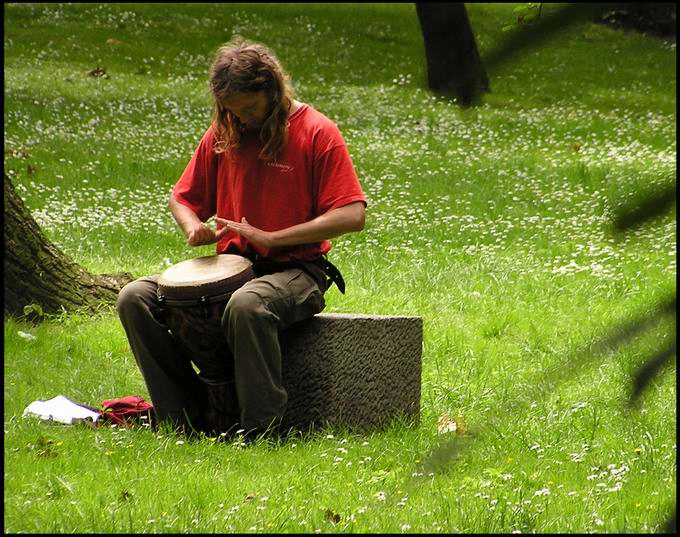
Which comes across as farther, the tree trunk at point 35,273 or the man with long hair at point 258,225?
the tree trunk at point 35,273

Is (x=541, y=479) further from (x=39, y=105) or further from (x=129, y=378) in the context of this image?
(x=39, y=105)

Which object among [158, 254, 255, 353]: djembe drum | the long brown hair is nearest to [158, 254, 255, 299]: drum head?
[158, 254, 255, 353]: djembe drum

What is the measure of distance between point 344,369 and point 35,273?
2.62 m

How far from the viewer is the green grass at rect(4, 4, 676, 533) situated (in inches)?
154

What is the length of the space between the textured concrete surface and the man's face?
91cm

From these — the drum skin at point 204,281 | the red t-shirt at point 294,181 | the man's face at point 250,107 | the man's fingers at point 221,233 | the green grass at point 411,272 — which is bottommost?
the green grass at point 411,272

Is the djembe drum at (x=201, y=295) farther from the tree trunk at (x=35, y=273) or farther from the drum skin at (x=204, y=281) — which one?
the tree trunk at (x=35, y=273)

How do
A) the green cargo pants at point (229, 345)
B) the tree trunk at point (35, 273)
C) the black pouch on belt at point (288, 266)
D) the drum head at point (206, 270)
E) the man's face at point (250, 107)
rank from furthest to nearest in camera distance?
the tree trunk at point (35, 273) < the black pouch on belt at point (288, 266) < the man's face at point (250, 107) < the drum head at point (206, 270) < the green cargo pants at point (229, 345)

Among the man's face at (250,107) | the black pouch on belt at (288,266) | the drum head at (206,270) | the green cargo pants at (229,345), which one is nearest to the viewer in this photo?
the green cargo pants at (229,345)

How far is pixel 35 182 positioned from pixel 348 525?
29.3 feet

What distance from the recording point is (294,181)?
5.50 m

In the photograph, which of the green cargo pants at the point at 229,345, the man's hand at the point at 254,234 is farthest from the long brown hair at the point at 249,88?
the green cargo pants at the point at 229,345

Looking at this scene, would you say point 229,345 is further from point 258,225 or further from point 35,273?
point 35,273

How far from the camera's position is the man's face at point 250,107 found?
540 centimetres
